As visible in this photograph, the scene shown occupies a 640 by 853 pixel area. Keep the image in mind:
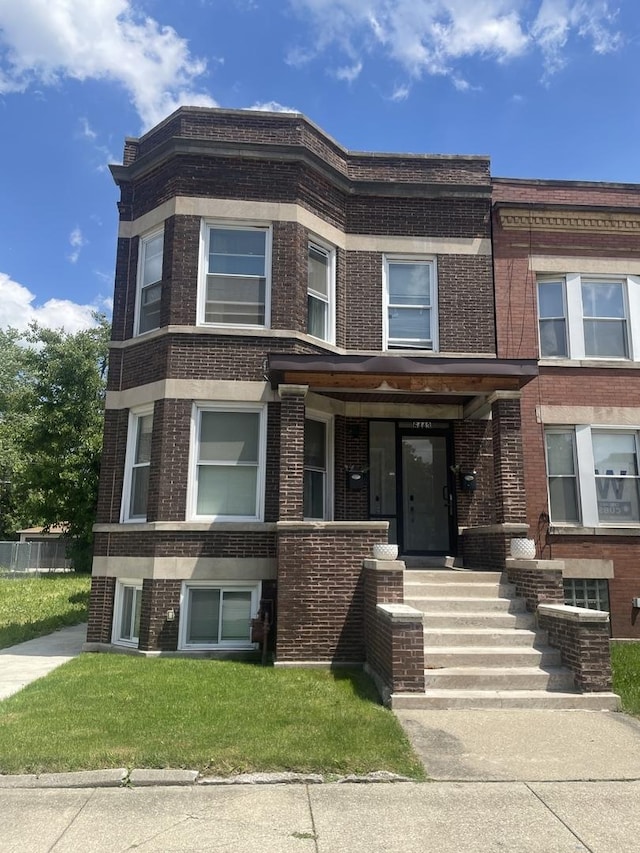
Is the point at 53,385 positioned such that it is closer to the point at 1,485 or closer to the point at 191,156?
the point at 1,485

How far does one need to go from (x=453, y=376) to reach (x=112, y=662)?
20.3 feet

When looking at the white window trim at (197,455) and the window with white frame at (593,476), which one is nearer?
the white window trim at (197,455)

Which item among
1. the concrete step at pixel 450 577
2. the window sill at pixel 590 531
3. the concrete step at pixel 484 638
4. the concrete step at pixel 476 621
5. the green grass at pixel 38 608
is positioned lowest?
the green grass at pixel 38 608

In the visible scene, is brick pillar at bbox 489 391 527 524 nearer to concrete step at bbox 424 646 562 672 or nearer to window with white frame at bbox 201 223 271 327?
concrete step at bbox 424 646 562 672

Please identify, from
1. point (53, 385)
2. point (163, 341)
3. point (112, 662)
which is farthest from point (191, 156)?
point (53, 385)

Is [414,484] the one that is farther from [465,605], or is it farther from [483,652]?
[483,652]

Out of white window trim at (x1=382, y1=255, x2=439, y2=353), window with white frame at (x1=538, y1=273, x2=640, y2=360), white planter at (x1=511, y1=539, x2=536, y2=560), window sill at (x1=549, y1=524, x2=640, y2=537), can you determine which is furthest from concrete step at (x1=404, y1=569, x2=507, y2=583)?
window with white frame at (x1=538, y1=273, x2=640, y2=360)

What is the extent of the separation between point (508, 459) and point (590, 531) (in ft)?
9.24

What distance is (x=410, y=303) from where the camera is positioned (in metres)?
11.3

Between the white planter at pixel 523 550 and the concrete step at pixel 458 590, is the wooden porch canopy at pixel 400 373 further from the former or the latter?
the concrete step at pixel 458 590

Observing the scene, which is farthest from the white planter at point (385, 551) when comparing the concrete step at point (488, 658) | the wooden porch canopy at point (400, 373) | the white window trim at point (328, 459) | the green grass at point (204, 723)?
the wooden porch canopy at point (400, 373)

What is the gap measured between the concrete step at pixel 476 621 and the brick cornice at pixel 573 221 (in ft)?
23.8

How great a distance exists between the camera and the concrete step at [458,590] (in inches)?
326

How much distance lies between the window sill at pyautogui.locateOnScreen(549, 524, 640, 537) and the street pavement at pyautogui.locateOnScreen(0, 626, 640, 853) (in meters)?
5.74
